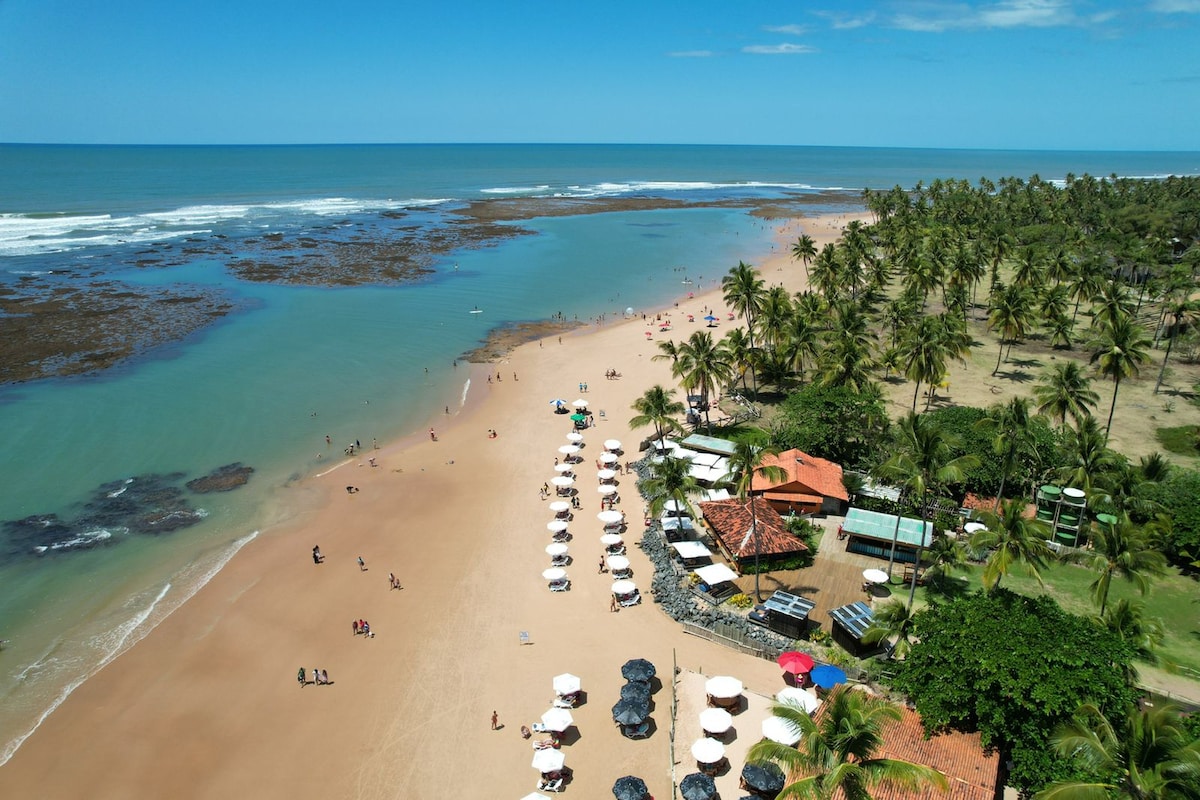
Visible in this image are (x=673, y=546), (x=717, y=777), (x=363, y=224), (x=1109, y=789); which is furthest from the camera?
(x=363, y=224)

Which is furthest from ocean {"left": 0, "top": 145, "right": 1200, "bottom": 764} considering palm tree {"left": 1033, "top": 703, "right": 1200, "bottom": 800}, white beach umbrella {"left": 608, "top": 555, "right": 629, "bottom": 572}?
palm tree {"left": 1033, "top": 703, "right": 1200, "bottom": 800}

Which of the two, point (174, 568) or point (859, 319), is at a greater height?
point (859, 319)

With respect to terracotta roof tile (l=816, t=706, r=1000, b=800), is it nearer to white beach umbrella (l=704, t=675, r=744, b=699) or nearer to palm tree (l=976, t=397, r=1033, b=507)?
white beach umbrella (l=704, t=675, r=744, b=699)

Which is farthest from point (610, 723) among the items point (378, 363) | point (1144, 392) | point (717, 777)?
point (1144, 392)

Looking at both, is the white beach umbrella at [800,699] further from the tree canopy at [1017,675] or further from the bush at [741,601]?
the bush at [741,601]

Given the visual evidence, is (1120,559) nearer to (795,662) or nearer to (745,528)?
(795,662)

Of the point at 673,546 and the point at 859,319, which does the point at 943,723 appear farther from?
the point at 859,319

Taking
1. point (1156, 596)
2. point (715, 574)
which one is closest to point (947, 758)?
point (715, 574)
